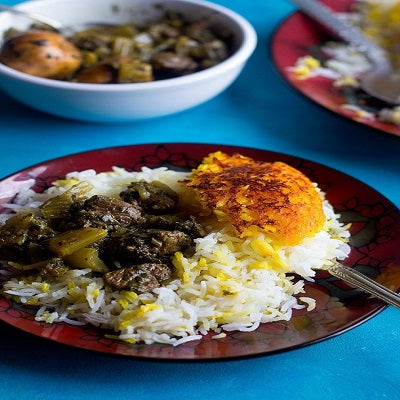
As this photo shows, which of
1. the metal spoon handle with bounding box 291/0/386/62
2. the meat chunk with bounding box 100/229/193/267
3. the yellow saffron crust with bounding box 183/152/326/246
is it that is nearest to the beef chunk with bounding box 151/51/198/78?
the metal spoon handle with bounding box 291/0/386/62

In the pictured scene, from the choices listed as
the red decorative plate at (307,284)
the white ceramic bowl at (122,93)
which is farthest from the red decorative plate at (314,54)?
the red decorative plate at (307,284)

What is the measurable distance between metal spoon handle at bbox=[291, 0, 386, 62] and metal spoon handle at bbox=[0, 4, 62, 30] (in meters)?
1.25

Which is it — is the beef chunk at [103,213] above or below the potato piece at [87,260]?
above

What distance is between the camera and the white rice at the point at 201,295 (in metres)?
1.73

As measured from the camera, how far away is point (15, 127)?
3.09 m

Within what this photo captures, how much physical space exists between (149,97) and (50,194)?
0.82 metres

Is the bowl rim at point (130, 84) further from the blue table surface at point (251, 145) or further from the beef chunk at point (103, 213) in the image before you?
the beef chunk at point (103, 213)

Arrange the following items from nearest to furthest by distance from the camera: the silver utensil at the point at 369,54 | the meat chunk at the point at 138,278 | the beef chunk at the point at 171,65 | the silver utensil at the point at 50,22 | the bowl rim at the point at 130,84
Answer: the meat chunk at the point at 138,278 < the bowl rim at the point at 130,84 < the beef chunk at the point at 171,65 < the silver utensil at the point at 369,54 < the silver utensil at the point at 50,22

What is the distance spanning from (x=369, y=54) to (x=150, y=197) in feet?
6.13

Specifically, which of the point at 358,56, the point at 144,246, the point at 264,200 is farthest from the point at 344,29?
the point at 144,246

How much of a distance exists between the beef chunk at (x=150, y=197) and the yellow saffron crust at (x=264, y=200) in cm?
7

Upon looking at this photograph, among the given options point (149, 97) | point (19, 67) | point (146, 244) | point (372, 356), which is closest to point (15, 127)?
point (19, 67)

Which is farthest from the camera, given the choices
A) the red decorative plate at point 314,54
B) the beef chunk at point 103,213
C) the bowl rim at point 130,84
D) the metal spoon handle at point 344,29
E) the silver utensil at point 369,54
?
the metal spoon handle at point 344,29

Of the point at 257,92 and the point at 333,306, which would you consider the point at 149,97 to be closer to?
the point at 257,92
